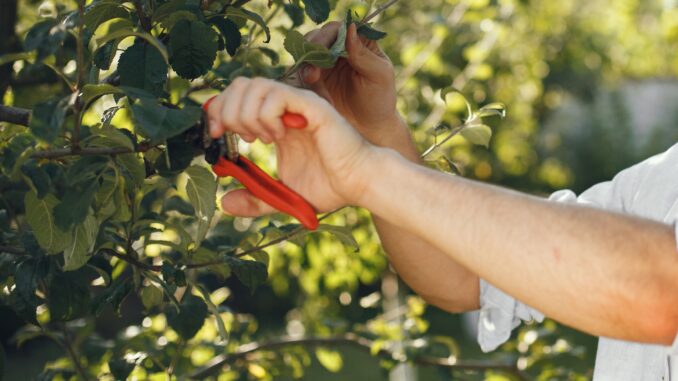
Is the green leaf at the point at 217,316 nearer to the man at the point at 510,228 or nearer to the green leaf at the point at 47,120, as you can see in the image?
the man at the point at 510,228

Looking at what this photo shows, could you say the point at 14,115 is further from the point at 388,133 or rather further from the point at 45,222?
the point at 388,133

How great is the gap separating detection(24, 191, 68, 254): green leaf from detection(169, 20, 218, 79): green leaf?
264 mm

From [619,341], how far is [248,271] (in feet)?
2.18

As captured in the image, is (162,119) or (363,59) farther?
(363,59)

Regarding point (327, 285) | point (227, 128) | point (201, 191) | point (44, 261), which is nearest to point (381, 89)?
point (201, 191)

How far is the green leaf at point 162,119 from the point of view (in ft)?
3.71

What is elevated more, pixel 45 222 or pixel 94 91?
pixel 94 91

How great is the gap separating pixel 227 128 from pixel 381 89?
0.51 metres

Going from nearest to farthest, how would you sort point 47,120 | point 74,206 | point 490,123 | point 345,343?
1. point 47,120
2. point 74,206
3. point 345,343
4. point 490,123

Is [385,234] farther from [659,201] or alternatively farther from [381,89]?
[659,201]

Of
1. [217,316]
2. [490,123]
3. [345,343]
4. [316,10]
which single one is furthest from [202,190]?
[490,123]

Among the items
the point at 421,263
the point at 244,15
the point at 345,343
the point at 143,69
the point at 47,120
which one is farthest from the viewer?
the point at 345,343

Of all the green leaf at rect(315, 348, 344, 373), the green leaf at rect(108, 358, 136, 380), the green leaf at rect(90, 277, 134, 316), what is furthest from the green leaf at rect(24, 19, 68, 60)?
the green leaf at rect(315, 348, 344, 373)

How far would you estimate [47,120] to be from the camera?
1.13 metres
